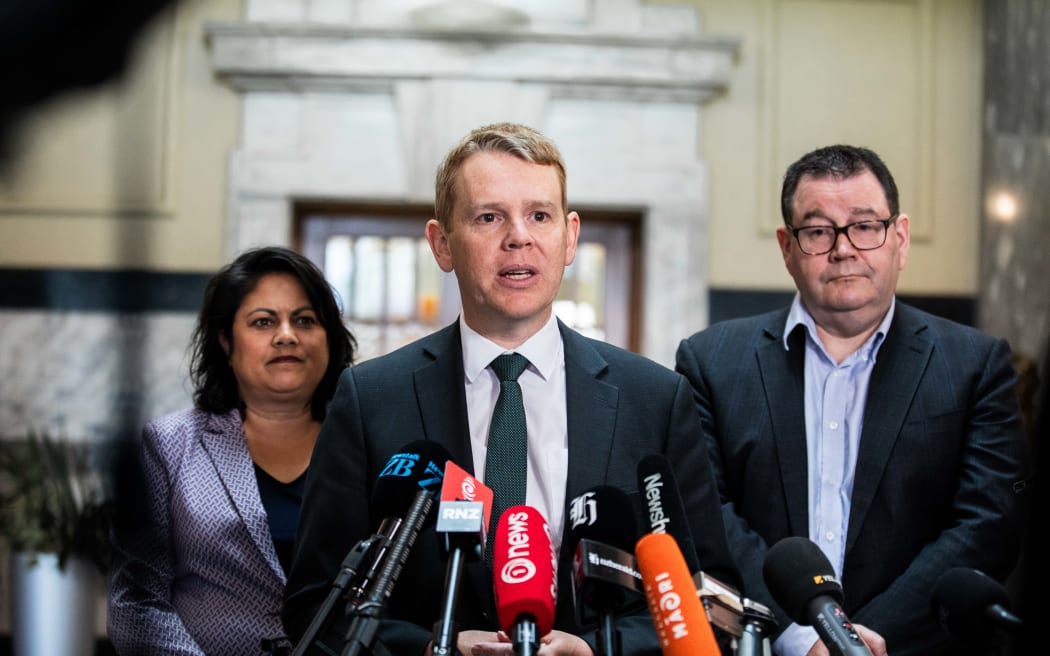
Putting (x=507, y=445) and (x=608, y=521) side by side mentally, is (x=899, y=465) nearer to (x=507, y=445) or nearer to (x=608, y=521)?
(x=507, y=445)

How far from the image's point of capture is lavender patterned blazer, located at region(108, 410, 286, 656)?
2.25 meters

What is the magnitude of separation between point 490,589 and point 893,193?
1.21 metres

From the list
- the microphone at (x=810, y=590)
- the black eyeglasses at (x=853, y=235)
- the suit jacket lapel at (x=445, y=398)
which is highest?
the black eyeglasses at (x=853, y=235)

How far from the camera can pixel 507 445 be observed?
175 centimetres

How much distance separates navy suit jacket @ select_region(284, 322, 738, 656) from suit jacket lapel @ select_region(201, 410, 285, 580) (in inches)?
22.8

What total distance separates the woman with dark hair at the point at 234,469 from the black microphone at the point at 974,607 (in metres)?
1.37

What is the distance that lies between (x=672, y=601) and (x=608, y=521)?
197mm

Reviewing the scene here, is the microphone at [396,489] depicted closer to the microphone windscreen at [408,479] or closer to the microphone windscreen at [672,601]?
the microphone windscreen at [408,479]

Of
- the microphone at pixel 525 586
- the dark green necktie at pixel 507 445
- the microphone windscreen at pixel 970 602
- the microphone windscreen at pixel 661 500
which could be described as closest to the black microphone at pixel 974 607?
the microphone windscreen at pixel 970 602

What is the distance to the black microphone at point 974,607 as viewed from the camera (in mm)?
1338

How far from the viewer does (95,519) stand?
402cm

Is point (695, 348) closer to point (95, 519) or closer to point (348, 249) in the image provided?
point (95, 519)

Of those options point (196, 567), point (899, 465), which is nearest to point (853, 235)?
point (899, 465)

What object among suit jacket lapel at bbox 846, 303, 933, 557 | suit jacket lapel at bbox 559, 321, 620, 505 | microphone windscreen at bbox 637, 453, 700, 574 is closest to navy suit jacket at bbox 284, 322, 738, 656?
suit jacket lapel at bbox 559, 321, 620, 505
